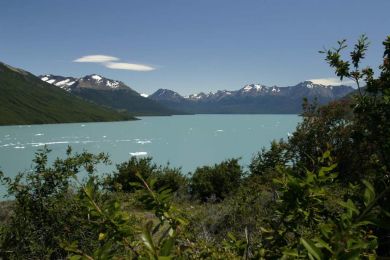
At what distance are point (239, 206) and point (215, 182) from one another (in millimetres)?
12883

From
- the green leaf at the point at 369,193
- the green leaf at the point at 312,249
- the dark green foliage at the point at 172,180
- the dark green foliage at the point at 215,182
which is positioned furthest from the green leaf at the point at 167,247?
the dark green foliage at the point at 172,180

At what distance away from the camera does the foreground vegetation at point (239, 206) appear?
193 cm

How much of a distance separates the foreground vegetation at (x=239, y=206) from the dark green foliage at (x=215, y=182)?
2.9 inches

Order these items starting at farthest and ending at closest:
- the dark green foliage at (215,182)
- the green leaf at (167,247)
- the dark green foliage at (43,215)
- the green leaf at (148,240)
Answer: the dark green foliage at (215,182) → the dark green foliage at (43,215) → the green leaf at (148,240) → the green leaf at (167,247)

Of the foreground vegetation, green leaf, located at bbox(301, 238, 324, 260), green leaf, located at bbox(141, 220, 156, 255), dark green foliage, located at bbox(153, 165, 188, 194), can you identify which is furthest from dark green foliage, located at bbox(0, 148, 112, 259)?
dark green foliage, located at bbox(153, 165, 188, 194)

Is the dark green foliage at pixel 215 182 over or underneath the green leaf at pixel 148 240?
underneath

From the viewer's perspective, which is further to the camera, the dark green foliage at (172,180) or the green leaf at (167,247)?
the dark green foliage at (172,180)

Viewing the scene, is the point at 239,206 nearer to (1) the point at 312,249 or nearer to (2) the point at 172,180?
(2) the point at 172,180

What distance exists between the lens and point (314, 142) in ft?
90.5

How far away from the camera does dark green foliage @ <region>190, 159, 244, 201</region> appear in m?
28.4

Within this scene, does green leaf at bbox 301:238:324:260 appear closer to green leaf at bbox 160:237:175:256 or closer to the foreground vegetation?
the foreground vegetation

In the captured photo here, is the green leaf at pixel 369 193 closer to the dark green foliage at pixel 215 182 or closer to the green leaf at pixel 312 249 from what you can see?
the green leaf at pixel 312 249

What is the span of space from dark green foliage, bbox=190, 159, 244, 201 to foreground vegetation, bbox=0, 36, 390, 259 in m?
0.07

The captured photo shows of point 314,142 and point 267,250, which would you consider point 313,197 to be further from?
point 314,142
